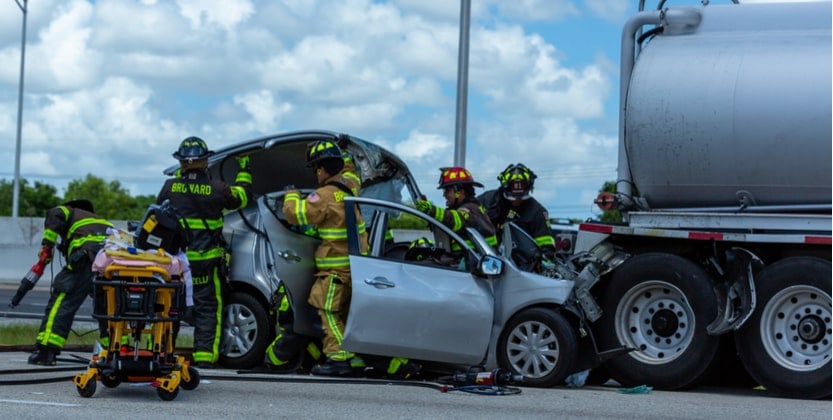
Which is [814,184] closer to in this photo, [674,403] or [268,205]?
[674,403]

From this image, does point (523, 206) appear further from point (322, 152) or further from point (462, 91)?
point (462, 91)

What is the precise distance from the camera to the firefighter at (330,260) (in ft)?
36.3

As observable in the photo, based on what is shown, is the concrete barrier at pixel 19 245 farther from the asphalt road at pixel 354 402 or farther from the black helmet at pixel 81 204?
the asphalt road at pixel 354 402

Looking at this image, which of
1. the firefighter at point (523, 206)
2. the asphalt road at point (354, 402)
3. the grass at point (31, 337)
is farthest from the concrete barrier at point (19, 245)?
the asphalt road at point (354, 402)

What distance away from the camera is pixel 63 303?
1159 cm

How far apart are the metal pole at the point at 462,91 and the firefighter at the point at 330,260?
6.58 m

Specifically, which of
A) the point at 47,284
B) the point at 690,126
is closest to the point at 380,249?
the point at 690,126

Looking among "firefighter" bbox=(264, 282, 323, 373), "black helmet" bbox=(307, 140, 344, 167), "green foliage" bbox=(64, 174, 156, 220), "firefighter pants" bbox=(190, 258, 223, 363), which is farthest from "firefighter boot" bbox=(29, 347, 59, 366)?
"green foliage" bbox=(64, 174, 156, 220)

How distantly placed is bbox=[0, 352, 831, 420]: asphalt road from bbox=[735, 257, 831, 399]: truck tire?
202 millimetres

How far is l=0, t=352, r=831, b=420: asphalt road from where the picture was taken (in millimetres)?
8586

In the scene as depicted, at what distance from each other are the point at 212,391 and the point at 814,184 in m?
5.23

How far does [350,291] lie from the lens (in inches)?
442

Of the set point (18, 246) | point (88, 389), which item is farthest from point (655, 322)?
point (18, 246)

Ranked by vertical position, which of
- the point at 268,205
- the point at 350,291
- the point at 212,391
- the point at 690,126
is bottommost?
the point at 212,391
